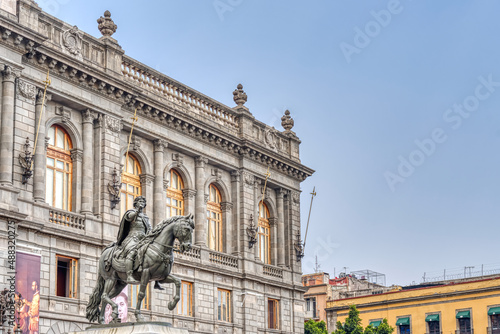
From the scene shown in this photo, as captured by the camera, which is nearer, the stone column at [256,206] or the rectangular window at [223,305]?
the rectangular window at [223,305]

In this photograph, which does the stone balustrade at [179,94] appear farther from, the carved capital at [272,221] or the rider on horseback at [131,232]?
the rider on horseback at [131,232]

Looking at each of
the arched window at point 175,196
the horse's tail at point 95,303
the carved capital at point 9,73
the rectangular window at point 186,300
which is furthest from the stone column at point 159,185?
the horse's tail at point 95,303

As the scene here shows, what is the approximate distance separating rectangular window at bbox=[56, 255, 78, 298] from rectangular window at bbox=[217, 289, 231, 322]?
37.1 feet

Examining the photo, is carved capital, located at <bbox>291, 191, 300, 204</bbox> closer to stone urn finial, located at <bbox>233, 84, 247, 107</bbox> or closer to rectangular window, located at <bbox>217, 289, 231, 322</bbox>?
stone urn finial, located at <bbox>233, 84, 247, 107</bbox>

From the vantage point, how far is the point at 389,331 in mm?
69562

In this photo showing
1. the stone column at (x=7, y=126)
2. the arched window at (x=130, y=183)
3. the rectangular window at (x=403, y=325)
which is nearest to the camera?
the stone column at (x=7, y=126)

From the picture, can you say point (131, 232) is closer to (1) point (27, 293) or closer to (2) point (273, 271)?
(1) point (27, 293)

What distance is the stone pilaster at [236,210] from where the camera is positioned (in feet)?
172

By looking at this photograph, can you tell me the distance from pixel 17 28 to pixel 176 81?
498 inches

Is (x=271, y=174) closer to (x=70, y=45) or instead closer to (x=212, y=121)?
(x=212, y=121)

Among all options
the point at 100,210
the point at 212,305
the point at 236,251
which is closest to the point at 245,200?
the point at 236,251

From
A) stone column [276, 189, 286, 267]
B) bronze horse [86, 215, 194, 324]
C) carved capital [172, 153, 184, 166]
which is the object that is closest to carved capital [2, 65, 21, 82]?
carved capital [172, 153, 184, 166]

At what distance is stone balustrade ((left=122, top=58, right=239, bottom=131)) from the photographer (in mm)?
46656

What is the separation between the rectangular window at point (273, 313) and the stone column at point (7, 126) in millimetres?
21361
